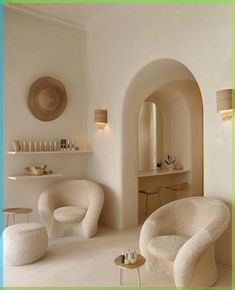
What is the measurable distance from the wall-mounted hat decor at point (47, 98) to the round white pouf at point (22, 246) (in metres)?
2.16

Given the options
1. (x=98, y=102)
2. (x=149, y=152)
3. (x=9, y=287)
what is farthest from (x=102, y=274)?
(x=149, y=152)

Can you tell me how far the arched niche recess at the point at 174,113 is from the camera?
16.2 feet

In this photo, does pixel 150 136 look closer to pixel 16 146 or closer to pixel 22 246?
pixel 16 146

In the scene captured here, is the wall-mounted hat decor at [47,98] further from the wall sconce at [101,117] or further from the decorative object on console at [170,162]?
the decorative object on console at [170,162]

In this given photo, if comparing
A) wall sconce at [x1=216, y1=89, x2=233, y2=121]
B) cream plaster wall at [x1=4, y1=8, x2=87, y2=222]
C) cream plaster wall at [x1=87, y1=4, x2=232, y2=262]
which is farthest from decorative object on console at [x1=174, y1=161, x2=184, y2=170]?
wall sconce at [x1=216, y1=89, x2=233, y2=121]

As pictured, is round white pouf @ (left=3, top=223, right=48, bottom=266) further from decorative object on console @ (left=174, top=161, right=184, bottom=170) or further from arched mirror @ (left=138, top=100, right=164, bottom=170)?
decorative object on console @ (left=174, top=161, right=184, bottom=170)

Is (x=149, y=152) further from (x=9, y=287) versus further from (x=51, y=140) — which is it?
(x=9, y=287)

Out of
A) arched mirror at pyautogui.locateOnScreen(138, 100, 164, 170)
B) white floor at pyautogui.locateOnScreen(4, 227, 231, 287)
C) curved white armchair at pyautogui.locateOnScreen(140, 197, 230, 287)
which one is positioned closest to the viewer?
curved white armchair at pyautogui.locateOnScreen(140, 197, 230, 287)

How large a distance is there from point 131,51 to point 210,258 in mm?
3301

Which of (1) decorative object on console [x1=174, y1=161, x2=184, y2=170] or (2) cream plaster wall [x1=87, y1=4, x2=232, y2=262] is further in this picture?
(1) decorative object on console [x1=174, y1=161, x2=184, y2=170]

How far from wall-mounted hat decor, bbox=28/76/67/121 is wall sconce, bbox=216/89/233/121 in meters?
2.94

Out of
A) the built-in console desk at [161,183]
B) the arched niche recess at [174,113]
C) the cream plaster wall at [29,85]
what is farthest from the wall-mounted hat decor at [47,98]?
the built-in console desk at [161,183]

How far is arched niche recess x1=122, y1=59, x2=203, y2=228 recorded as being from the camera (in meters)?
4.95

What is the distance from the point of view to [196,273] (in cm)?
292
